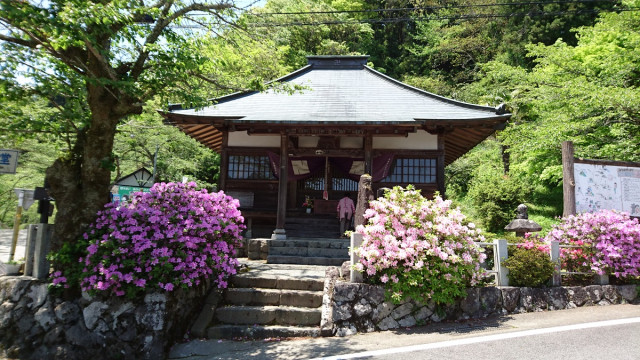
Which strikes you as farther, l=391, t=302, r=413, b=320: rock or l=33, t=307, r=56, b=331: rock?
l=391, t=302, r=413, b=320: rock

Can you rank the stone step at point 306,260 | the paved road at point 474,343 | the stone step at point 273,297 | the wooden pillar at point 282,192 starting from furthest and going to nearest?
the wooden pillar at point 282,192, the stone step at point 306,260, the stone step at point 273,297, the paved road at point 474,343

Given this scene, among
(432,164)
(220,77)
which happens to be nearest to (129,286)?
(220,77)

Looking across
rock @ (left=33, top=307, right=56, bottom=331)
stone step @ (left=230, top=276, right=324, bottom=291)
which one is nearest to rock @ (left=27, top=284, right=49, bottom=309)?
rock @ (left=33, top=307, right=56, bottom=331)

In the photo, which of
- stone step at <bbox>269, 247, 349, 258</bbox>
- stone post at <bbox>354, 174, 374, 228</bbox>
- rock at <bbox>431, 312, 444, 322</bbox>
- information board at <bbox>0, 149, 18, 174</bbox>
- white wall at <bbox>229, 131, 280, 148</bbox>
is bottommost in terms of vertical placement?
rock at <bbox>431, 312, 444, 322</bbox>

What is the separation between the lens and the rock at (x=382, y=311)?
5.48m

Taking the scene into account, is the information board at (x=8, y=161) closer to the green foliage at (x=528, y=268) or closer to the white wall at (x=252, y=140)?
the white wall at (x=252, y=140)

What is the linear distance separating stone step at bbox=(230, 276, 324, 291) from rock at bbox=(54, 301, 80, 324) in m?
2.31

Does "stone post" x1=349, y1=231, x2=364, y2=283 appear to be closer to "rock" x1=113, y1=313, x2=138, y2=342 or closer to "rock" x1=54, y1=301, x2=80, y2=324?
"rock" x1=113, y1=313, x2=138, y2=342

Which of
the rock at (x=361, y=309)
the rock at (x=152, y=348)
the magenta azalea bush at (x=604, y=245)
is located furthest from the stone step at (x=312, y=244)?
the magenta azalea bush at (x=604, y=245)

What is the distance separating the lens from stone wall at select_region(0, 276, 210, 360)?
4.97 m

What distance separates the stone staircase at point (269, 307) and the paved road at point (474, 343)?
0.67 ft

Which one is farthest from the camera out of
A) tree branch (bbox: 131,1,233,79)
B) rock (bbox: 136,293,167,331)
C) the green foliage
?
the green foliage

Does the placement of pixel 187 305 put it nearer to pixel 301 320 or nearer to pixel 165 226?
pixel 165 226

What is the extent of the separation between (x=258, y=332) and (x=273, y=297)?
28.4 inches
